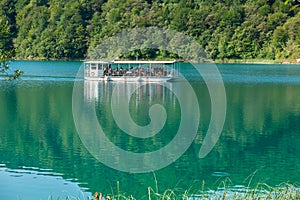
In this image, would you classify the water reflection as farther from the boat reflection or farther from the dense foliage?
the dense foliage

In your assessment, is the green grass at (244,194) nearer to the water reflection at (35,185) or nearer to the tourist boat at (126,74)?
the water reflection at (35,185)

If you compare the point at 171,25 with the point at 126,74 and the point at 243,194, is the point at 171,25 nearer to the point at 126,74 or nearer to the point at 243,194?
the point at 126,74

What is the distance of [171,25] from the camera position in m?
63.1

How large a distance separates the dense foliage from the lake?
1379 inches

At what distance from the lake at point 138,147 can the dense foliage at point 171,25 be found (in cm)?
3503

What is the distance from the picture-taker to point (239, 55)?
6219 centimetres

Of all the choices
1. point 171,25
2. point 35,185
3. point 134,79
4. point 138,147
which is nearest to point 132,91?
point 134,79

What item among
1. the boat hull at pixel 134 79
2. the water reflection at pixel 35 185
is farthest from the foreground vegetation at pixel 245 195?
the boat hull at pixel 134 79

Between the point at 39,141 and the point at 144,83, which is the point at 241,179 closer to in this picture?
the point at 39,141

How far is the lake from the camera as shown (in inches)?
443

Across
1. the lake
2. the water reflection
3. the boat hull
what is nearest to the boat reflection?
the lake

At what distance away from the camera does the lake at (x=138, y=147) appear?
36.9ft

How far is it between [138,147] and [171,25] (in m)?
49.5

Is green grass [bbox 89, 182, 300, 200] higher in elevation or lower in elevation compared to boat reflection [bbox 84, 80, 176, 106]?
higher
